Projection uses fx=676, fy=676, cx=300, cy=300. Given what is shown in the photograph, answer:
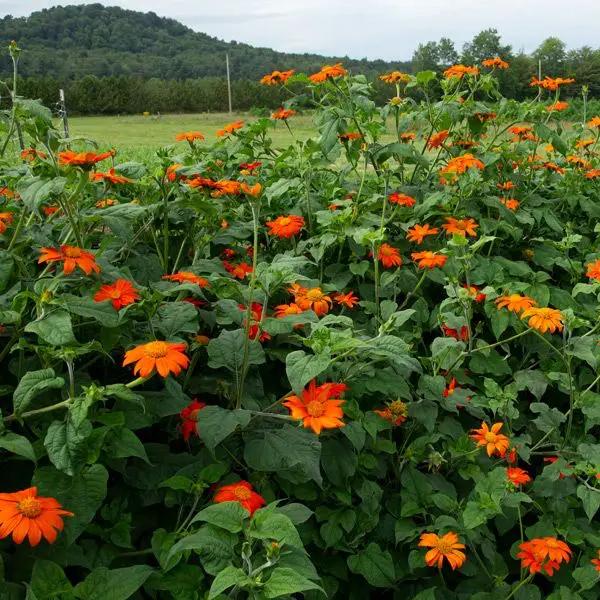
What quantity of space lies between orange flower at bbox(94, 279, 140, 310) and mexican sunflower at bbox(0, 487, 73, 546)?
18.1 inches

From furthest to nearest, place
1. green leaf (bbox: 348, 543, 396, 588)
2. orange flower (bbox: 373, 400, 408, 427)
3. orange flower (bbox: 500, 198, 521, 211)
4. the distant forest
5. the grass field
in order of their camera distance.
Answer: the distant forest, the grass field, orange flower (bbox: 500, 198, 521, 211), orange flower (bbox: 373, 400, 408, 427), green leaf (bbox: 348, 543, 396, 588)

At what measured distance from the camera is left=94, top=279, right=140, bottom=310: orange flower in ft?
4.89

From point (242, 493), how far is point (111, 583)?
0.29m

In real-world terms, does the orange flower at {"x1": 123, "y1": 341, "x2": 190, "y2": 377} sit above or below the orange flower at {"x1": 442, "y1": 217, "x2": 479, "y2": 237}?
below

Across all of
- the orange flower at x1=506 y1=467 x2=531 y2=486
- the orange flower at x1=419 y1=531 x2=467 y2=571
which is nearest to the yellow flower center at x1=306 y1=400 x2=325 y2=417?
the orange flower at x1=419 y1=531 x2=467 y2=571

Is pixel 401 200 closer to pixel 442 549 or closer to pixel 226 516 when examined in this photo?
pixel 442 549

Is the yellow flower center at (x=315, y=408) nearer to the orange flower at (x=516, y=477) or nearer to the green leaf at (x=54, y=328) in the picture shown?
the green leaf at (x=54, y=328)

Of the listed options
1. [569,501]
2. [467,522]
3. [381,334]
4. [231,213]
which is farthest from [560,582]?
[231,213]

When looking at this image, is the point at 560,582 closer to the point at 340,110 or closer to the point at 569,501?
the point at 569,501

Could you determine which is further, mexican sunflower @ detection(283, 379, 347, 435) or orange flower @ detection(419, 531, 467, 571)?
orange flower @ detection(419, 531, 467, 571)

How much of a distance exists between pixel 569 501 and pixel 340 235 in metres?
1.08

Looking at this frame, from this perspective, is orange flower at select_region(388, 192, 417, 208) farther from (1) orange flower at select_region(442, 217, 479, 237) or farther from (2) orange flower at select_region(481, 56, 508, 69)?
(2) orange flower at select_region(481, 56, 508, 69)

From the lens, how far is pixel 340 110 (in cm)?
244

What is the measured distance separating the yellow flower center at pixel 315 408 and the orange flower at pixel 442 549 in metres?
0.49
